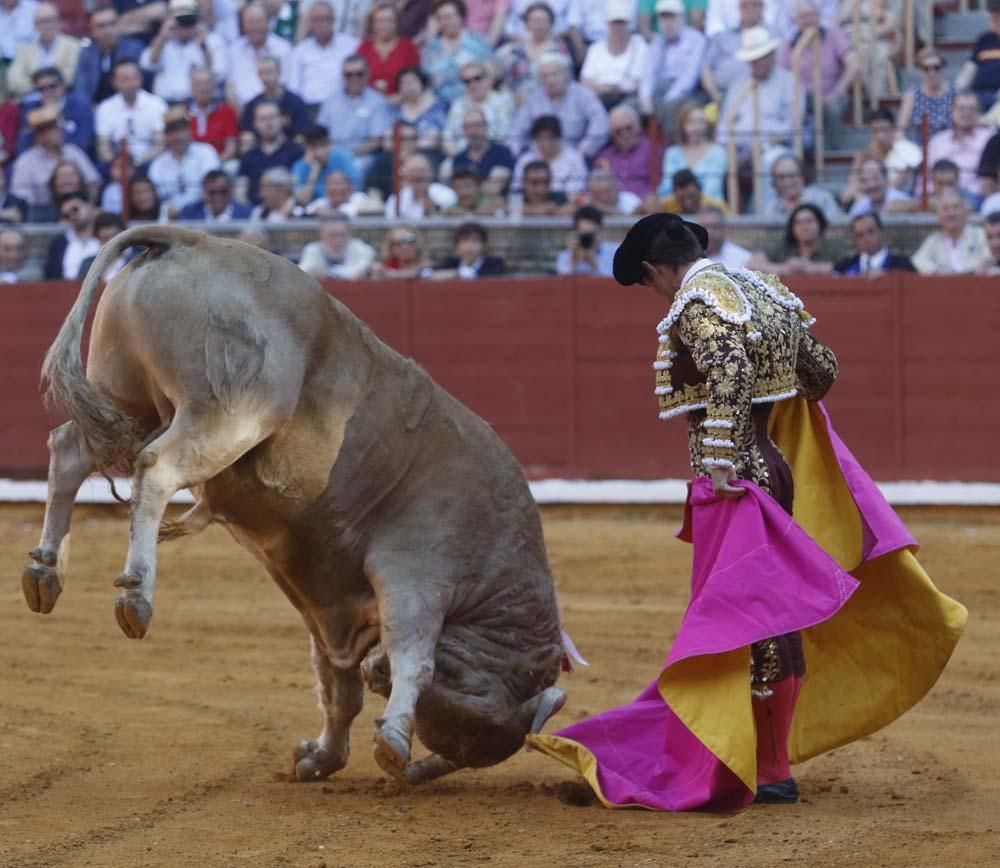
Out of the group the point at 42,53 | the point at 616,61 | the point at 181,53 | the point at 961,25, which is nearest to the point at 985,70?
the point at 961,25

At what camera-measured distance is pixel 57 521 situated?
4.23 meters

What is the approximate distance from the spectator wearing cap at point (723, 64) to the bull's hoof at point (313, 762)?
694cm

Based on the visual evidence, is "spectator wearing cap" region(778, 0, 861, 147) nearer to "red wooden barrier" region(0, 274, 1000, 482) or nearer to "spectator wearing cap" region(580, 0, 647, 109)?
"spectator wearing cap" region(580, 0, 647, 109)

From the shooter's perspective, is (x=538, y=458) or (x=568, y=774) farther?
(x=538, y=458)

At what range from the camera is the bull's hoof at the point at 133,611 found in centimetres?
384

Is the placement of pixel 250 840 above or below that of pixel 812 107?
below

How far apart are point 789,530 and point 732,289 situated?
592 millimetres

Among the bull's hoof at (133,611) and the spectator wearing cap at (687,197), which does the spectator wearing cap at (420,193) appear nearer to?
the spectator wearing cap at (687,197)

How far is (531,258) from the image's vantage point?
1095cm

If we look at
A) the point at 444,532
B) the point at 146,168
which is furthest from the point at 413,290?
the point at 444,532

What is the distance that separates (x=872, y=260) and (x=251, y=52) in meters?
4.50

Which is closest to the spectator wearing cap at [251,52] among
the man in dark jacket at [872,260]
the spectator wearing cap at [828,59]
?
the spectator wearing cap at [828,59]

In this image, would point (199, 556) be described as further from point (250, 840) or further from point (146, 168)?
point (250, 840)

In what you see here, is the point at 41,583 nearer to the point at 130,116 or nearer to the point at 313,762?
the point at 313,762
